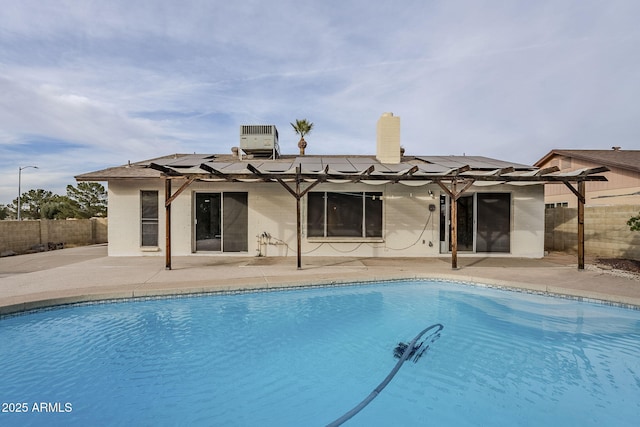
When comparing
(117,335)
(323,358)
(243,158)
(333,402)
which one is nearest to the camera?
(333,402)

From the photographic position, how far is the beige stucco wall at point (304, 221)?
33.6 ft

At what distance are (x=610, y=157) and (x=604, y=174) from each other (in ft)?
6.36

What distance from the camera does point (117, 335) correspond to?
4.44 meters

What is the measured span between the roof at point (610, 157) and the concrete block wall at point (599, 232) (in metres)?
6.68

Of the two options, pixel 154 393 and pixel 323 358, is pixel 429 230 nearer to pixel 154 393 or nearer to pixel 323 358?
Answer: pixel 323 358

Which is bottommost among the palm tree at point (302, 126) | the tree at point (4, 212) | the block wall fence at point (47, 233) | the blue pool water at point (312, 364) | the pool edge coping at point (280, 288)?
the blue pool water at point (312, 364)

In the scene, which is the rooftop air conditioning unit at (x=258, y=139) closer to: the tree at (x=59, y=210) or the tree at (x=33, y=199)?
the tree at (x=59, y=210)

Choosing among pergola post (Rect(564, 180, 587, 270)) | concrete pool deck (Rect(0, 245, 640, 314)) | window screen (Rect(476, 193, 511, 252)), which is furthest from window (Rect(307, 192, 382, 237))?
pergola post (Rect(564, 180, 587, 270))

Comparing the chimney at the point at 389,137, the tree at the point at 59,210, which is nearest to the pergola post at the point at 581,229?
the chimney at the point at 389,137

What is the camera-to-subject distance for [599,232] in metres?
10.6

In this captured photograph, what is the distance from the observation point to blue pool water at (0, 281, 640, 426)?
2914mm

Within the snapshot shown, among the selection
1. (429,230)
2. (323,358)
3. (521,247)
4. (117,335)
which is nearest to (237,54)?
(429,230)

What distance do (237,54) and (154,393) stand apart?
11.3 metres

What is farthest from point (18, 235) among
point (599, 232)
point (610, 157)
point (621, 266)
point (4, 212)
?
point (4, 212)
